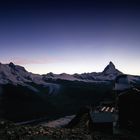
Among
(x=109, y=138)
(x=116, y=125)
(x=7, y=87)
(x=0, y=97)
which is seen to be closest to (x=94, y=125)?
(x=116, y=125)

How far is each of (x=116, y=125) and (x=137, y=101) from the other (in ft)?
11.1

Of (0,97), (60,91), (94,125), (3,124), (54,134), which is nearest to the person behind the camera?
(54,134)

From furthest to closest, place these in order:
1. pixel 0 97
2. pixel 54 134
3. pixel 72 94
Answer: pixel 72 94 < pixel 0 97 < pixel 54 134

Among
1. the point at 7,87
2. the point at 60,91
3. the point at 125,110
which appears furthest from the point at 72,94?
the point at 125,110

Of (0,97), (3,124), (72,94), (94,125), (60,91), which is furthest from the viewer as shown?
(60,91)

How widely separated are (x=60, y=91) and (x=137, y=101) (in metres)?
121

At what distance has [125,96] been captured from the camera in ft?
81.3

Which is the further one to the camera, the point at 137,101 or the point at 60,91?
the point at 60,91

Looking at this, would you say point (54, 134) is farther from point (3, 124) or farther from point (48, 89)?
point (48, 89)

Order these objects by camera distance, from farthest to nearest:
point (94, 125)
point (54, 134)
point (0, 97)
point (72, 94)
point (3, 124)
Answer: point (72, 94) → point (0, 97) → point (94, 125) → point (3, 124) → point (54, 134)

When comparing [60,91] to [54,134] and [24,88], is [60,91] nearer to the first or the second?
[24,88]

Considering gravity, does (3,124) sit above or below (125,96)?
below

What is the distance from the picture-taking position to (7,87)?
134750mm

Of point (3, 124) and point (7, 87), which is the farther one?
point (7, 87)
